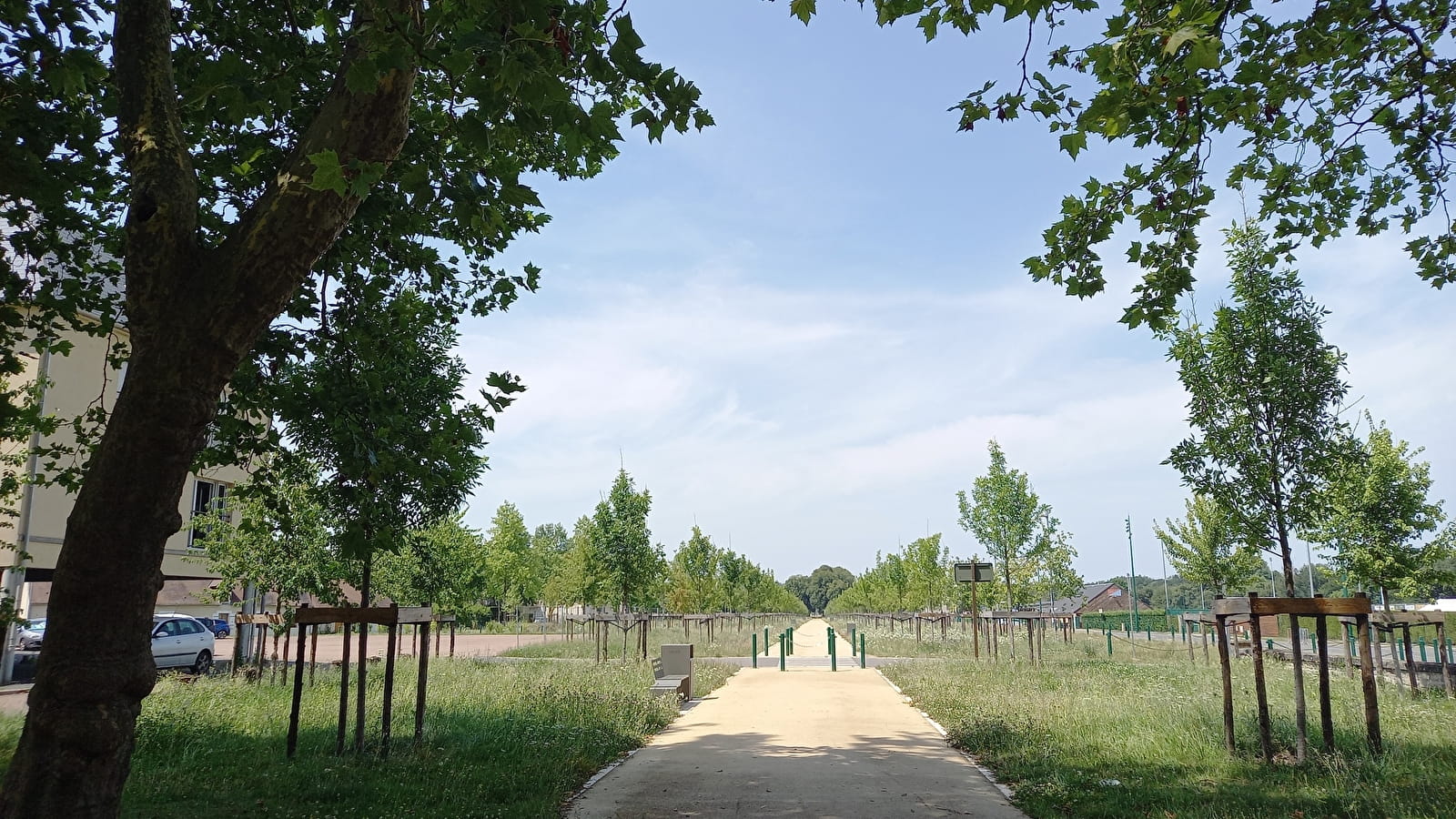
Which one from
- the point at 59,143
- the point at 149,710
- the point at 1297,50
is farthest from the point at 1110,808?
the point at 149,710

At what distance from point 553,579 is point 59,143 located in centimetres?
5468

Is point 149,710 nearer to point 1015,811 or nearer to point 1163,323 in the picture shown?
point 1015,811

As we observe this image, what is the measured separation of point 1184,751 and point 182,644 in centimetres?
2182

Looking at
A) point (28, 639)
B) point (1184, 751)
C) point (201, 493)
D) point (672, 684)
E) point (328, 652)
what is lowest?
point (328, 652)

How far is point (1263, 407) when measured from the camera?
494 inches

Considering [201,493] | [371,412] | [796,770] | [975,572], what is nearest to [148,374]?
[371,412]

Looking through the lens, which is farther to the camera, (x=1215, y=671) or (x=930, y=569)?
(x=930, y=569)

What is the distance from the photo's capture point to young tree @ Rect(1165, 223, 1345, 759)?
40.1 feet

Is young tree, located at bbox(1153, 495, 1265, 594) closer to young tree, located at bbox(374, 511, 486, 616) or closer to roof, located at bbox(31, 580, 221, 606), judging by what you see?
young tree, located at bbox(374, 511, 486, 616)

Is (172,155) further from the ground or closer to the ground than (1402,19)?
closer to the ground

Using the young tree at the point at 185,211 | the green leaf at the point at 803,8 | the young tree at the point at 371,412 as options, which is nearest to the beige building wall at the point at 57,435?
the young tree at the point at 371,412

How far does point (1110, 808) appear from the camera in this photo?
6.47 m

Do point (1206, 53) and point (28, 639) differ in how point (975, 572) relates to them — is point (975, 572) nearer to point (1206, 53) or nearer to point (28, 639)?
point (1206, 53)

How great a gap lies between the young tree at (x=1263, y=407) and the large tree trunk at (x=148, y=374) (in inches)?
483
